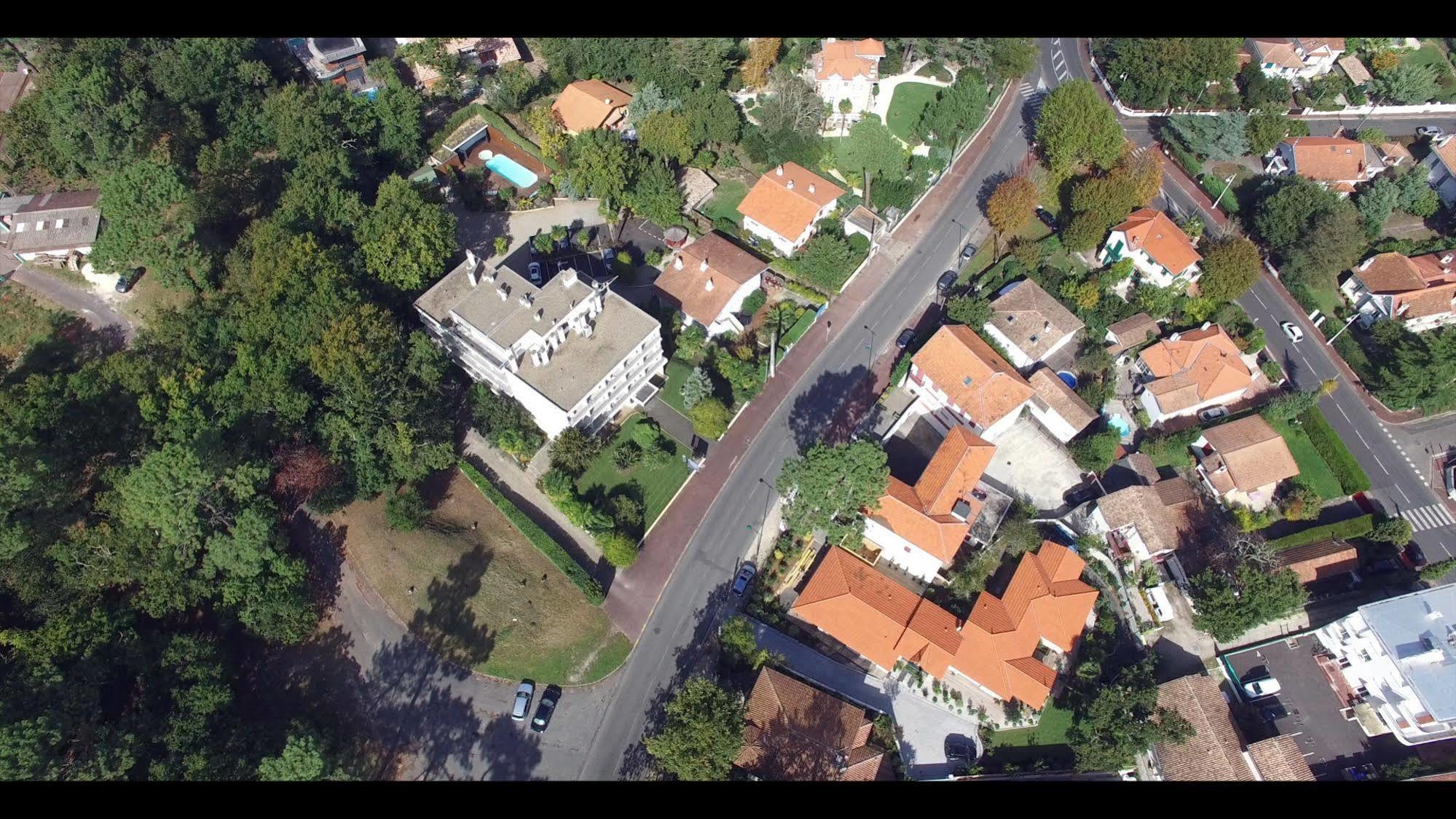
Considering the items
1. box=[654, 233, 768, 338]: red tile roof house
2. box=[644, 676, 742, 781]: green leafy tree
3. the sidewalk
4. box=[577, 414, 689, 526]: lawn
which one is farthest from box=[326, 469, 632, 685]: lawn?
box=[654, 233, 768, 338]: red tile roof house

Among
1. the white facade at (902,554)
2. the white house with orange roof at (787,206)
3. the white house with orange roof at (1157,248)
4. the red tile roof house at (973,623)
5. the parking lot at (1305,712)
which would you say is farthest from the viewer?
the white house with orange roof at (787,206)

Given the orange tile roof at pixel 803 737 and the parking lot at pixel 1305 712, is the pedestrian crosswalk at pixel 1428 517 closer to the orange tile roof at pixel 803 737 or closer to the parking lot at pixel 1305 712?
the parking lot at pixel 1305 712

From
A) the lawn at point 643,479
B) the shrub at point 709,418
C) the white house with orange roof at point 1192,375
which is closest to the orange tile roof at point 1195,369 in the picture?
the white house with orange roof at point 1192,375

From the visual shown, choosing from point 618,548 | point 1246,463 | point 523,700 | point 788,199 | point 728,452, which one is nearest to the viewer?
point 523,700

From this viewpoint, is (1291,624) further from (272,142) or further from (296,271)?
(272,142)

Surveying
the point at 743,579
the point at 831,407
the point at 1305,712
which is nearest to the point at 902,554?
the point at 743,579

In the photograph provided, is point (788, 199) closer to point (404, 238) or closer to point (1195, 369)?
point (404, 238)
